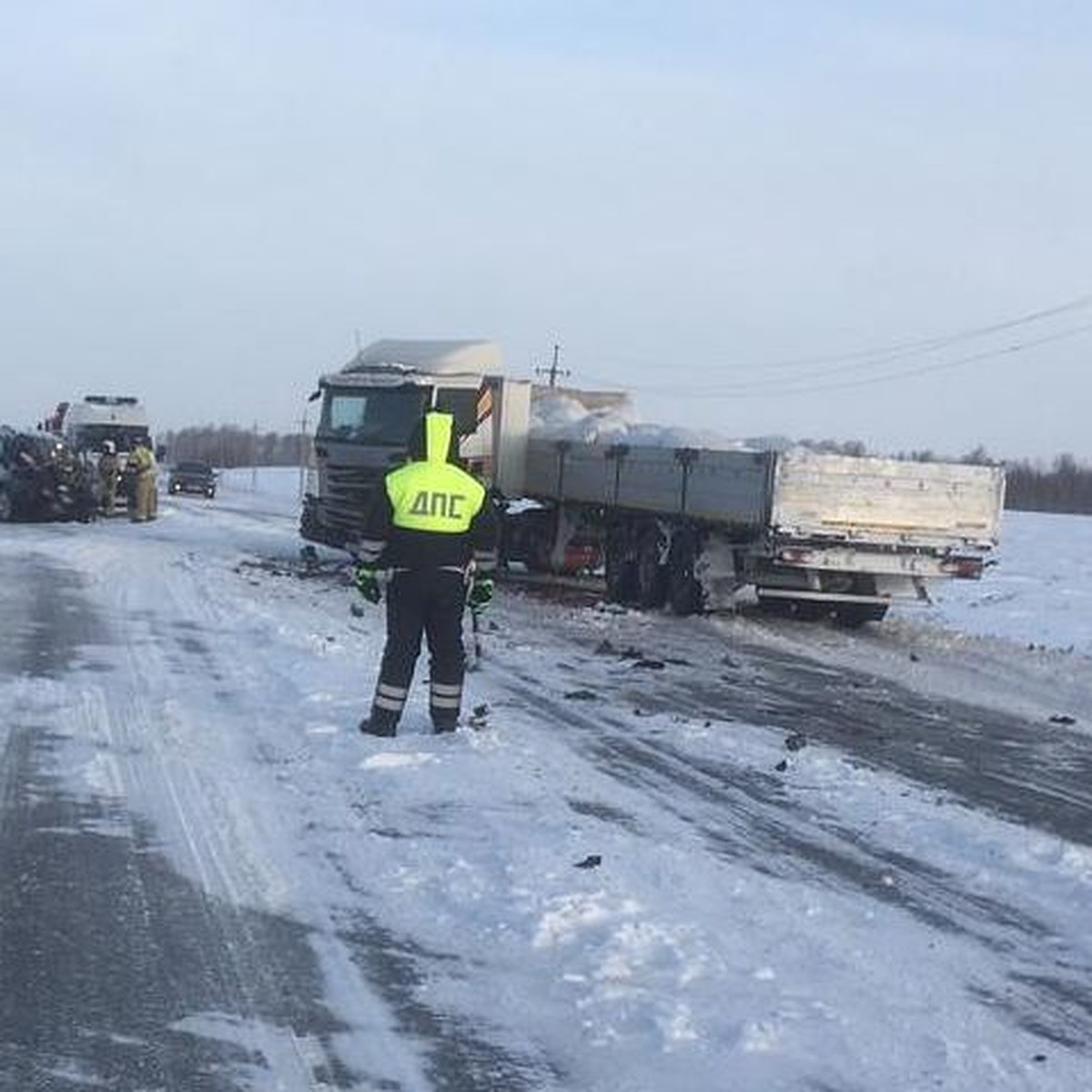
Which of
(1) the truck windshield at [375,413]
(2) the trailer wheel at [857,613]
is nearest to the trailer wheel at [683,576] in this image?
(2) the trailer wheel at [857,613]

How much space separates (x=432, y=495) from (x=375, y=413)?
12.8 metres

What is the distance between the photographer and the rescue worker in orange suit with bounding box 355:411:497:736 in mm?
9375

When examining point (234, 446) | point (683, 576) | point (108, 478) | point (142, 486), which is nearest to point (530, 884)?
point (683, 576)

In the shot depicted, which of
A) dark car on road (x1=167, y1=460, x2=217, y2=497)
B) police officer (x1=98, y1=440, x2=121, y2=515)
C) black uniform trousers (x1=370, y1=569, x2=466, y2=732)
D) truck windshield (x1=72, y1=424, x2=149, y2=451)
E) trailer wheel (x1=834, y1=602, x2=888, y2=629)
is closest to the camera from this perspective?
black uniform trousers (x1=370, y1=569, x2=466, y2=732)

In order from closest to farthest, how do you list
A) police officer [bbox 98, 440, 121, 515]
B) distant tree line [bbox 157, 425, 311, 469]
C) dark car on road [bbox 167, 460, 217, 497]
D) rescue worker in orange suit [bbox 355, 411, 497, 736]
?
rescue worker in orange suit [bbox 355, 411, 497, 736] → police officer [bbox 98, 440, 121, 515] → dark car on road [bbox 167, 460, 217, 497] → distant tree line [bbox 157, 425, 311, 469]

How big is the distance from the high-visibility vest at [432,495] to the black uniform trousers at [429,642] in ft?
0.92

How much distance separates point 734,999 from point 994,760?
5.47 metres

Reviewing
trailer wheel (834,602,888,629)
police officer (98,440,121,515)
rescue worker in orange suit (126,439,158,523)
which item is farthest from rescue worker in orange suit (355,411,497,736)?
police officer (98,440,121,515)

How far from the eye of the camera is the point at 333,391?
23.0 meters

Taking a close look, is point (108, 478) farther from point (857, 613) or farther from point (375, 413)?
point (857, 613)

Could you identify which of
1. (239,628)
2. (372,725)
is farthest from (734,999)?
(239,628)

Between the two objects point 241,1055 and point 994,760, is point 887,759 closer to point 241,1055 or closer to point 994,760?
point 994,760

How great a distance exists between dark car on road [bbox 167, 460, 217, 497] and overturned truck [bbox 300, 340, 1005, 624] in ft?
113

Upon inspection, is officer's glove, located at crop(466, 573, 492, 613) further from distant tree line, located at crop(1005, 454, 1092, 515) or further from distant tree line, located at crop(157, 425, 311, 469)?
distant tree line, located at crop(157, 425, 311, 469)
